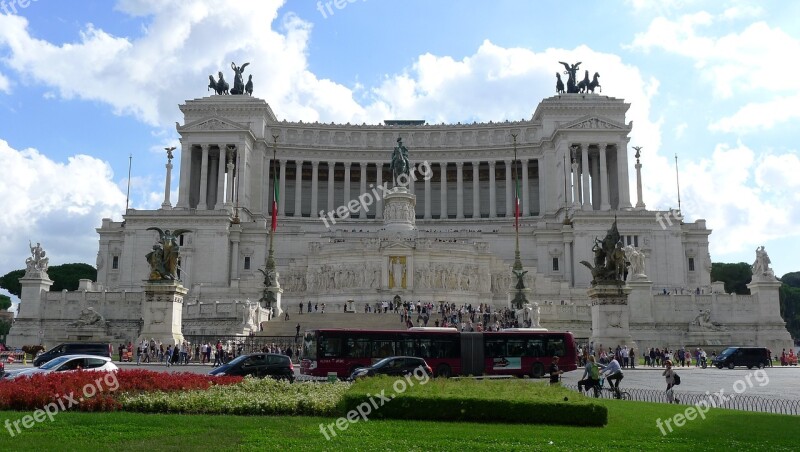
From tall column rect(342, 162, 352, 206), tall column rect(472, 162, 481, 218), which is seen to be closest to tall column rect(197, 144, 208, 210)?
tall column rect(342, 162, 352, 206)

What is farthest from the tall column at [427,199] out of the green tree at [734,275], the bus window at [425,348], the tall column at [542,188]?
the bus window at [425,348]

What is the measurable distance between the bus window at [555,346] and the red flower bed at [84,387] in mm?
20146

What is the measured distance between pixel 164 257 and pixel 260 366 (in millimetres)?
14457

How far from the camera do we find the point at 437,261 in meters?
72.2

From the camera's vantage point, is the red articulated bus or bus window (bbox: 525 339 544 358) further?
bus window (bbox: 525 339 544 358)

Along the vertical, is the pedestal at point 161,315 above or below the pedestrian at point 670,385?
above

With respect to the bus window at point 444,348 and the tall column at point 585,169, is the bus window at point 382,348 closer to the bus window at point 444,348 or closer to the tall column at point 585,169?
the bus window at point 444,348

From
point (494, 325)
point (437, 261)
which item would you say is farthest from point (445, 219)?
point (494, 325)

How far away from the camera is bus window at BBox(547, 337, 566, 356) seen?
36156mm

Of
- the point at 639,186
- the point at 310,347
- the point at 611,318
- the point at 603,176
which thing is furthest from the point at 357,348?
the point at 603,176

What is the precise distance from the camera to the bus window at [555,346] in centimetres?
3616

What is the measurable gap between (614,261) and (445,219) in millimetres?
66633

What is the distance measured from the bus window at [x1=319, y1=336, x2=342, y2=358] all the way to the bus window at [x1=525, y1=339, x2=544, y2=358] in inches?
370

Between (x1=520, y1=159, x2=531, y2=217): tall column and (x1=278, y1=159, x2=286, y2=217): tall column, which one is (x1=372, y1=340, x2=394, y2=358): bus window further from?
(x1=520, y1=159, x2=531, y2=217): tall column
